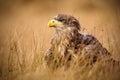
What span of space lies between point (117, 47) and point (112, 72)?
0.72 meters

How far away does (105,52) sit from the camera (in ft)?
33.4

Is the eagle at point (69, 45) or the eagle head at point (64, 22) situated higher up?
the eagle head at point (64, 22)

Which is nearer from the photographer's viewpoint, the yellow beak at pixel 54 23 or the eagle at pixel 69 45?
the eagle at pixel 69 45

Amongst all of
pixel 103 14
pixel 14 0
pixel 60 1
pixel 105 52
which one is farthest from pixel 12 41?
pixel 14 0

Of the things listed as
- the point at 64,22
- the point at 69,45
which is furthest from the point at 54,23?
the point at 69,45

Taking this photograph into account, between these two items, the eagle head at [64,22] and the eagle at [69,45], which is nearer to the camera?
the eagle at [69,45]

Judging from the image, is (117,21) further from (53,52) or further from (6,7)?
(6,7)

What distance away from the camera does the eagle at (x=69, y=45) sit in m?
9.85

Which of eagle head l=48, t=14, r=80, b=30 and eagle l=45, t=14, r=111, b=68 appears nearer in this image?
eagle l=45, t=14, r=111, b=68

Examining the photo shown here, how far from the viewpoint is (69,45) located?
10031 mm

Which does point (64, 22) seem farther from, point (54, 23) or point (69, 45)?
point (69, 45)

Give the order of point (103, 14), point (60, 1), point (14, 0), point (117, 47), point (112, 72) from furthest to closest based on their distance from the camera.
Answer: point (14, 0) → point (60, 1) → point (103, 14) → point (117, 47) → point (112, 72)

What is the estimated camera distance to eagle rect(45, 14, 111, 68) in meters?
9.85

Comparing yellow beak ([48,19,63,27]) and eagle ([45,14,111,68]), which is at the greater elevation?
yellow beak ([48,19,63,27])
